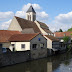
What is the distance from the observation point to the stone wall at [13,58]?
24.0 meters

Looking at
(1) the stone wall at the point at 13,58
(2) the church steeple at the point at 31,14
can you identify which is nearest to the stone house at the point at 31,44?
(1) the stone wall at the point at 13,58

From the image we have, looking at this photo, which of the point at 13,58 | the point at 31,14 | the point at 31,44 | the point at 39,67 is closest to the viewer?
the point at 39,67

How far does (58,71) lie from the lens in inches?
859

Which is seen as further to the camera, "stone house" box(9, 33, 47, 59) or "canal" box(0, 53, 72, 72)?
"stone house" box(9, 33, 47, 59)

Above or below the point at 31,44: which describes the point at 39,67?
below

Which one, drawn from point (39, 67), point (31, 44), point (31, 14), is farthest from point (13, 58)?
point (31, 14)

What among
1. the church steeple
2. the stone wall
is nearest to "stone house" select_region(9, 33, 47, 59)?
the stone wall

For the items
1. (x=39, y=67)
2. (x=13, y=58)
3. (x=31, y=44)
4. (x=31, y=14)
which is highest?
(x=31, y=14)

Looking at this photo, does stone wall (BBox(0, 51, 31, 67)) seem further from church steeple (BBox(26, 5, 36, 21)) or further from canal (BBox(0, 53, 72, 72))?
church steeple (BBox(26, 5, 36, 21))

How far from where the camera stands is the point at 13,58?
1023 inches

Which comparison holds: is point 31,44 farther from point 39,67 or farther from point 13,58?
point 39,67

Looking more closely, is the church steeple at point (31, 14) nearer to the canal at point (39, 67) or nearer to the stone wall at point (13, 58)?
the stone wall at point (13, 58)

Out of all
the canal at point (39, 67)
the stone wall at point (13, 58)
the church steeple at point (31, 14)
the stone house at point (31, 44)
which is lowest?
the canal at point (39, 67)

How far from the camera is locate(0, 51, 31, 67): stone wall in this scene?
2400cm
